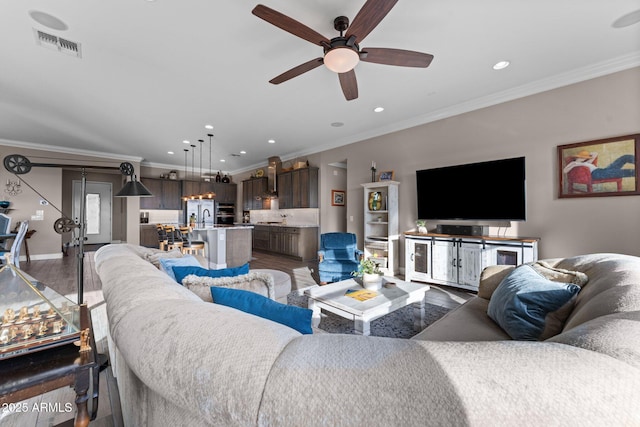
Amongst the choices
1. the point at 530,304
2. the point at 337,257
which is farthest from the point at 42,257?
the point at 530,304

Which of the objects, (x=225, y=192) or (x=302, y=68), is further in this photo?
(x=225, y=192)

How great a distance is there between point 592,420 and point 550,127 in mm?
4295

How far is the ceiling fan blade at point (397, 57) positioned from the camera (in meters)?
2.21

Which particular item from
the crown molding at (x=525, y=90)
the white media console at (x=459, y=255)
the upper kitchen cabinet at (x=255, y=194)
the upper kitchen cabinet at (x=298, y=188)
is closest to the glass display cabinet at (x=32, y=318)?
the white media console at (x=459, y=255)

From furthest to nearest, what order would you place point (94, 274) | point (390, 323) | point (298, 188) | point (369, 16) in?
point (298, 188) < point (94, 274) < point (390, 323) < point (369, 16)

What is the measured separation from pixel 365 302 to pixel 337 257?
1926mm

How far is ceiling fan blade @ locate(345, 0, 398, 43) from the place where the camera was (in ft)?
5.69

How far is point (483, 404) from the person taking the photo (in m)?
0.37

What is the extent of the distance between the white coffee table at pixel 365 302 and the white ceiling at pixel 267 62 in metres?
2.51

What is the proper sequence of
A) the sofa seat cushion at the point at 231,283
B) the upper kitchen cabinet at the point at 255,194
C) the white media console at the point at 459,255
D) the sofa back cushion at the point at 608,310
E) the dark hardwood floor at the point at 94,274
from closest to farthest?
the sofa back cushion at the point at 608,310, the sofa seat cushion at the point at 231,283, the white media console at the point at 459,255, the dark hardwood floor at the point at 94,274, the upper kitchen cabinet at the point at 255,194

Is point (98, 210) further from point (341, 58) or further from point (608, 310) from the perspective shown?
point (608, 310)

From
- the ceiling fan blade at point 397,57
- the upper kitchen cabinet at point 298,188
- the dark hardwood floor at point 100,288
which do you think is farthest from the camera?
the upper kitchen cabinet at point 298,188

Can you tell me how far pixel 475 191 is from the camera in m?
3.91

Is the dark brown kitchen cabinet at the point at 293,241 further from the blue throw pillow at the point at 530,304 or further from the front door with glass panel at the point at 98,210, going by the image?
the front door with glass panel at the point at 98,210
